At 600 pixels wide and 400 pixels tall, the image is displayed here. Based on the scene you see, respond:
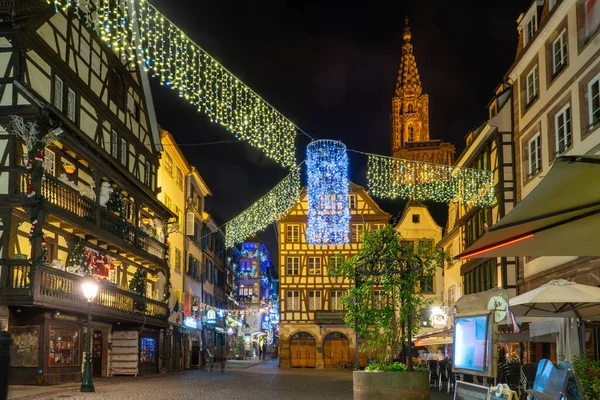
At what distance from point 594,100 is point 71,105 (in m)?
17.9

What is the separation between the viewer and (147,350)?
37.1 m

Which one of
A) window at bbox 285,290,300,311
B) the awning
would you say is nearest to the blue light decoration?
window at bbox 285,290,300,311

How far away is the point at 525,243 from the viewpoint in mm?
7156

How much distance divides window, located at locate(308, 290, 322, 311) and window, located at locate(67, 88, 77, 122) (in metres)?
33.9

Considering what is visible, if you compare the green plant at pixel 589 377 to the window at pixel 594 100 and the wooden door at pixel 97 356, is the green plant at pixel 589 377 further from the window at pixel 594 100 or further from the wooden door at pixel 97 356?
the wooden door at pixel 97 356

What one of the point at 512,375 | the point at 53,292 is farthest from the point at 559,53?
the point at 53,292

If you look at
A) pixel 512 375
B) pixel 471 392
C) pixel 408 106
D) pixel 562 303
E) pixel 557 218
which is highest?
pixel 408 106

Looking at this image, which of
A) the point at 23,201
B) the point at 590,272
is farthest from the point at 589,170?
the point at 23,201

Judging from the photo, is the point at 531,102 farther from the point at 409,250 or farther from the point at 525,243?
the point at 525,243

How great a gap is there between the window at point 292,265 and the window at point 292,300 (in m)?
1.49

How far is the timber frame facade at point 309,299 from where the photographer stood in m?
57.6

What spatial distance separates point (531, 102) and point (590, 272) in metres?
8.25

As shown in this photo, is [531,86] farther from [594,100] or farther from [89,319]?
[89,319]

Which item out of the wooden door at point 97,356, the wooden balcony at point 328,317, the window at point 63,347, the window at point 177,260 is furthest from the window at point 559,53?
the wooden balcony at point 328,317
